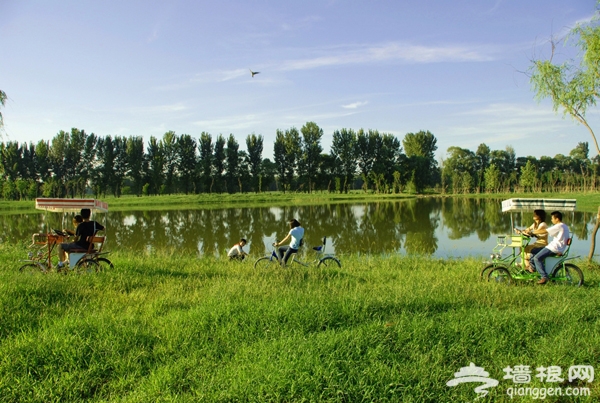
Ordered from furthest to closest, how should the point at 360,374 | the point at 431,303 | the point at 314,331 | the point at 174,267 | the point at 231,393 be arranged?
the point at 174,267, the point at 431,303, the point at 314,331, the point at 360,374, the point at 231,393

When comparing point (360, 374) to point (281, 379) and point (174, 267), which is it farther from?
point (174, 267)

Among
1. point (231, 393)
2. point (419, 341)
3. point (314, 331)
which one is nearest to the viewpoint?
point (231, 393)

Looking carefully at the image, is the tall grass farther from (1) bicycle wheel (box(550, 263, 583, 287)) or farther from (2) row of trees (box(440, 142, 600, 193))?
(2) row of trees (box(440, 142, 600, 193))

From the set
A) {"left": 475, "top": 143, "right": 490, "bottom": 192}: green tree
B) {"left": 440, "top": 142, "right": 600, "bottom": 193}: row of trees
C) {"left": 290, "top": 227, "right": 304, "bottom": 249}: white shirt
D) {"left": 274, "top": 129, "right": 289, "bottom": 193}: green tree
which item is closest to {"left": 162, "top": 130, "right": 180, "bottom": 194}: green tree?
{"left": 274, "top": 129, "right": 289, "bottom": 193}: green tree

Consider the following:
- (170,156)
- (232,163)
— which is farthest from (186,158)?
(232,163)

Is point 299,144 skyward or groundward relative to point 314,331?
skyward

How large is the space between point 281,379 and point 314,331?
→ 1.22 meters

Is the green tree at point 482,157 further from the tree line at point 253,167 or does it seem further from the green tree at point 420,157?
the green tree at point 420,157

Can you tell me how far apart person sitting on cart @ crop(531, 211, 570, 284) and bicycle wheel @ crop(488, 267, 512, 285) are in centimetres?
52

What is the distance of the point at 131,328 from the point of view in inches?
195

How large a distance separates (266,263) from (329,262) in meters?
1.80

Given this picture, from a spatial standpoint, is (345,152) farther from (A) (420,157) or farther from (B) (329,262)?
(B) (329,262)

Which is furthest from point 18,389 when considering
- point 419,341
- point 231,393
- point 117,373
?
point 419,341

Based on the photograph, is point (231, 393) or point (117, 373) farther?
point (117, 373)
